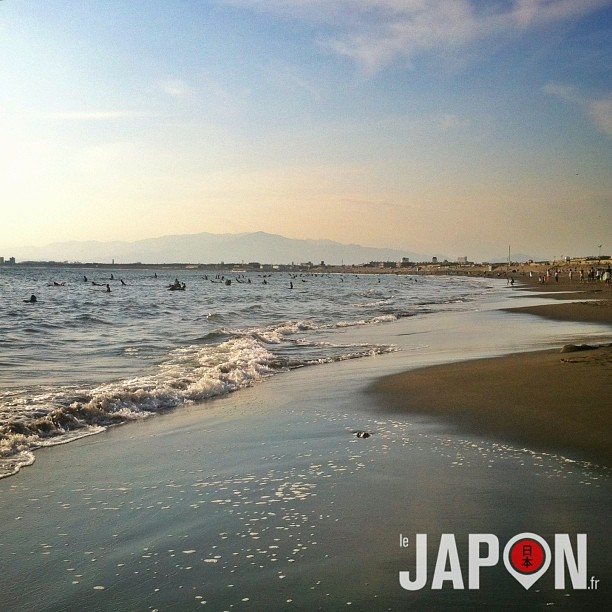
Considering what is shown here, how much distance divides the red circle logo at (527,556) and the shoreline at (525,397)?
2320 mm

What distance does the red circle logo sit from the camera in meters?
3.99

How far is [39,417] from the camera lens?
8.75 m

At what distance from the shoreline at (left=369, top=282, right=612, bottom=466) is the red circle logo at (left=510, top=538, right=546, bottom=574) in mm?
2320

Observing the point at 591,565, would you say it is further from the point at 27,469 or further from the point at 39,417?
the point at 39,417

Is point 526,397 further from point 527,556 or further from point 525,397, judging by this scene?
point 527,556

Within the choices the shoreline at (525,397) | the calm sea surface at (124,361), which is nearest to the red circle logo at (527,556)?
the shoreline at (525,397)

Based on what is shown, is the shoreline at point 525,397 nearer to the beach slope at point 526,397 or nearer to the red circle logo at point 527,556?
the beach slope at point 526,397

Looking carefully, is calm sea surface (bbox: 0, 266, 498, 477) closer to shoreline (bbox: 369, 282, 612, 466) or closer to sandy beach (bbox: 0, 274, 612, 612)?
sandy beach (bbox: 0, 274, 612, 612)

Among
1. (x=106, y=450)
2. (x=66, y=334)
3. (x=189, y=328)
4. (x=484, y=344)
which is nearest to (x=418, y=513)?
(x=106, y=450)

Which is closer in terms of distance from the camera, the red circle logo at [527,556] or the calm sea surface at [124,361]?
the red circle logo at [527,556]

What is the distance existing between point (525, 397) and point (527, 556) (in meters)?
5.75

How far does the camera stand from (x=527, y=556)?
4.15m

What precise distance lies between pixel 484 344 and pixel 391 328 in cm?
750

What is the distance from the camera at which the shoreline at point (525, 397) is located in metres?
7.25
